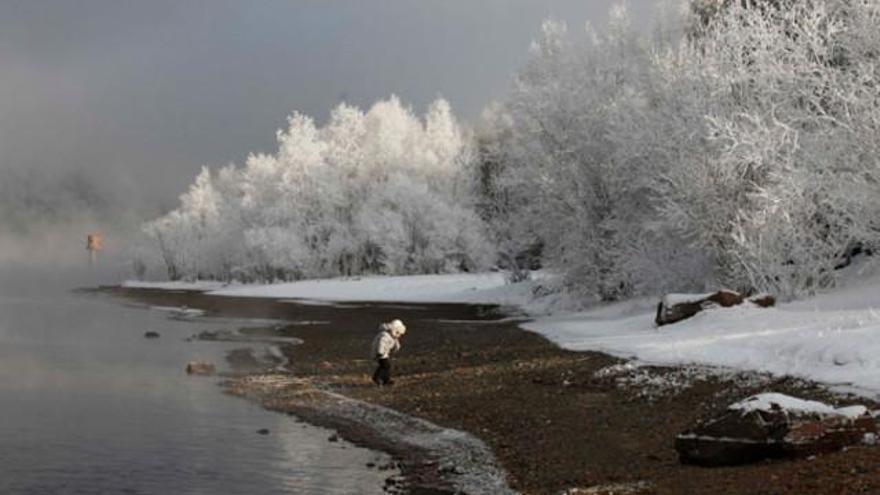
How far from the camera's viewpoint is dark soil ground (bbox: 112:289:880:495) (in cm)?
1246

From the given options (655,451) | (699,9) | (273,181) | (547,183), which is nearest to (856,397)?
(655,451)

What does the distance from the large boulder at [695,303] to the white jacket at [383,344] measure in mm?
10292

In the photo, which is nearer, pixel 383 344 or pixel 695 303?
pixel 383 344

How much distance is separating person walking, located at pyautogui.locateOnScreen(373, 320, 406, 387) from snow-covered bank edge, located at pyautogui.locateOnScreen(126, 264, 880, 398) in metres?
6.56

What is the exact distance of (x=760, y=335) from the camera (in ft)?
78.8

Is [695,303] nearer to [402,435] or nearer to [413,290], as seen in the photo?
[402,435]

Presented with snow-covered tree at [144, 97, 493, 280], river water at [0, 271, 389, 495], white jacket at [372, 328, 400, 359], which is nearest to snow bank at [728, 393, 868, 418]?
river water at [0, 271, 389, 495]

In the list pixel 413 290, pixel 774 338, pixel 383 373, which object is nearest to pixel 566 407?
pixel 774 338

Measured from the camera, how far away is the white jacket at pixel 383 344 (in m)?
25.6

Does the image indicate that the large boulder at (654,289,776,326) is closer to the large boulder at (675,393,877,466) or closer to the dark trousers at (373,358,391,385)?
the dark trousers at (373,358,391,385)

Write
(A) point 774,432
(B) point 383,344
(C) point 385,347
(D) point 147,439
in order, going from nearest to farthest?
1. (A) point 774,432
2. (D) point 147,439
3. (B) point 383,344
4. (C) point 385,347

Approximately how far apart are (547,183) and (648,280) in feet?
26.8

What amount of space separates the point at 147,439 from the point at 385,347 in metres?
8.19

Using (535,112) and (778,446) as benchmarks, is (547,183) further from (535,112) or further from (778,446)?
(778,446)
